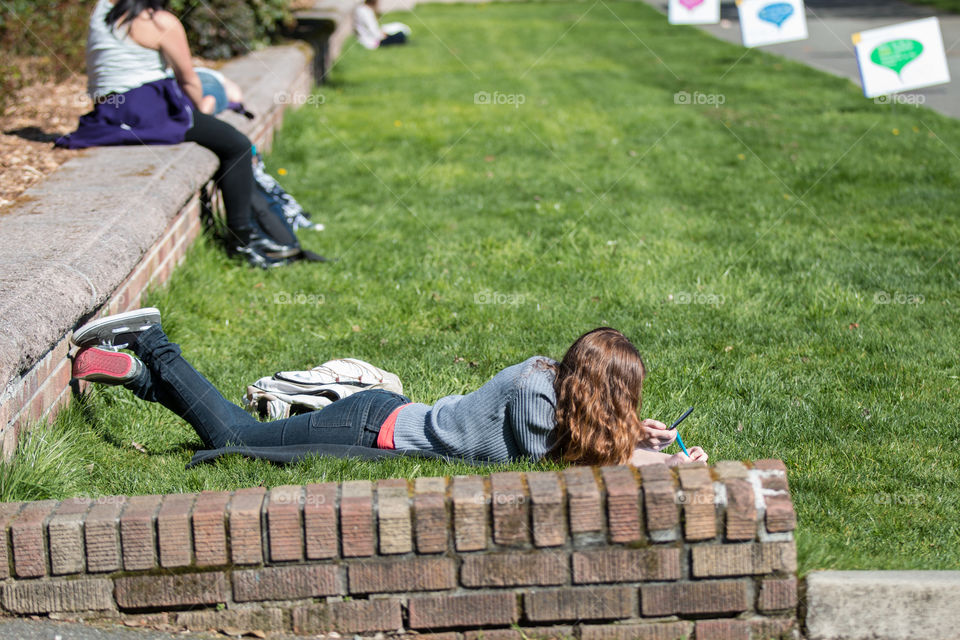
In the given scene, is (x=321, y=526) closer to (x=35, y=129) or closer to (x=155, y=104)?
(x=155, y=104)

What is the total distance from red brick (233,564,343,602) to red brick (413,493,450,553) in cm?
26

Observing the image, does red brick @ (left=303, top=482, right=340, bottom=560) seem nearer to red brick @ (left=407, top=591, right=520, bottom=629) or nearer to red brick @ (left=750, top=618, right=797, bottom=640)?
red brick @ (left=407, top=591, right=520, bottom=629)

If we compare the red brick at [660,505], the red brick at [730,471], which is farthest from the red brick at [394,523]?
the red brick at [730,471]

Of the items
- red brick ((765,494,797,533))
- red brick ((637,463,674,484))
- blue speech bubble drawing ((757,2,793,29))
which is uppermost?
blue speech bubble drawing ((757,2,793,29))

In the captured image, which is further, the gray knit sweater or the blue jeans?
the blue jeans

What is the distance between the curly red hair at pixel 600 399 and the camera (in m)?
3.21

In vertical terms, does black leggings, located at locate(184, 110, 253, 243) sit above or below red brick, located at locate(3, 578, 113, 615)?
above

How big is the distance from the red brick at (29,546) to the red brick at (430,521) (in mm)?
1042

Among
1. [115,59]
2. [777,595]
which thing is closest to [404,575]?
[777,595]

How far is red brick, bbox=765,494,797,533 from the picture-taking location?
8.68 ft

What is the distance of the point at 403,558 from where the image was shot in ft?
8.79

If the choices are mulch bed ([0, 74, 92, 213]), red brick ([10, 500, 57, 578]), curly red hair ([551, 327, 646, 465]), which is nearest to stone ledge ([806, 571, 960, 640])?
curly red hair ([551, 327, 646, 465])

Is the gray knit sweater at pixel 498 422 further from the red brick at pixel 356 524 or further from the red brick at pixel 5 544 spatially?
the red brick at pixel 5 544

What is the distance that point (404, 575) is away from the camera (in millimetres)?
2691
